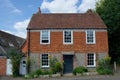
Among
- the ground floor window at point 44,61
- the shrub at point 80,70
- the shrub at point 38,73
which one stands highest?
the ground floor window at point 44,61

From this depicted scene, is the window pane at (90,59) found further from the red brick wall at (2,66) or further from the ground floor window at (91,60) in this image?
the red brick wall at (2,66)

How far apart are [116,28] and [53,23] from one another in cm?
1291

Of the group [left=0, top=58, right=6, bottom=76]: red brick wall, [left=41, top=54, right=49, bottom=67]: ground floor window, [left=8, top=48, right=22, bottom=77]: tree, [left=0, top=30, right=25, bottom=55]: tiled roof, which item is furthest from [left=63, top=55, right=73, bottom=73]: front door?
[left=0, top=30, right=25, bottom=55]: tiled roof

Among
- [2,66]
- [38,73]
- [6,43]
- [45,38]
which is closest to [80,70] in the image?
[38,73]

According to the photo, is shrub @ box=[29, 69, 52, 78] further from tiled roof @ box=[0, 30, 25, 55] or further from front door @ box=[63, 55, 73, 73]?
tiled roof @ box=[0, 30, 25, 55]

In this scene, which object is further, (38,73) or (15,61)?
(15,61)

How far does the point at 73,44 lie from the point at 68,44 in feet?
2.31

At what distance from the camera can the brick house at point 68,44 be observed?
31.8 meters

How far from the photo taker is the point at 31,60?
3167 centimetres

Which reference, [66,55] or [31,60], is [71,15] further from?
[31,60]

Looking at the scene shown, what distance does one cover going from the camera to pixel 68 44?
32.2m

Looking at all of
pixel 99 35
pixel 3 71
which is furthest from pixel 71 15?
pixel 3 71

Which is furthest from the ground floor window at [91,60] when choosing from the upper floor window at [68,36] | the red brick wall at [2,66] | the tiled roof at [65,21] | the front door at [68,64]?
the red brick wall at [2,66]

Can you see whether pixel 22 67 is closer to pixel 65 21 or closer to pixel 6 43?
pixel 65 21
